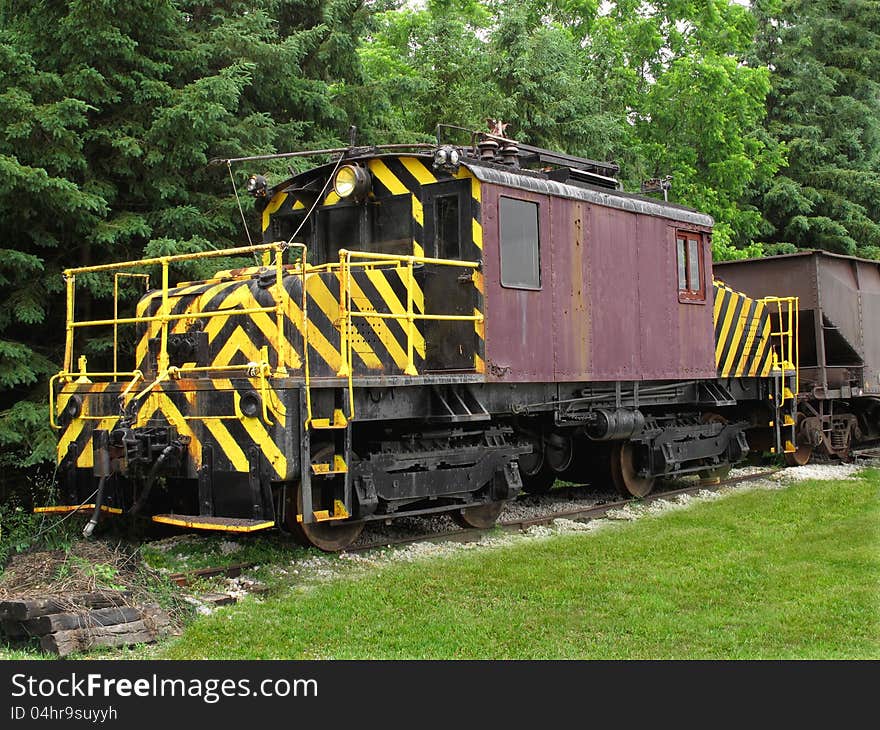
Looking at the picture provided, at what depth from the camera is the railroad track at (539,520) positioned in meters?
9.59

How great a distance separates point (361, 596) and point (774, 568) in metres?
3.51

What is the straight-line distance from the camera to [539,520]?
10.8 m

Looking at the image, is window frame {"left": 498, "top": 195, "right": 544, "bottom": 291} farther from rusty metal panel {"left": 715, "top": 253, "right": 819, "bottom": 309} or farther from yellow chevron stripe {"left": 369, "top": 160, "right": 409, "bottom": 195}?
rusty metal panel {"left": 715, "top": 253, "right": 819, "bottom": 309}

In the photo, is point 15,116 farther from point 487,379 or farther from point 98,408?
point 487,379

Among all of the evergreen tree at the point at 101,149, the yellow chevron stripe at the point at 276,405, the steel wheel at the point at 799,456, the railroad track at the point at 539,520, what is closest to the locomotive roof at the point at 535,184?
the evergreen tree at the point at 101,149

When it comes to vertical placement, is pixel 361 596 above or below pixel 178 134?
below

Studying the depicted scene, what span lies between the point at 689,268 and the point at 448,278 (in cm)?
452

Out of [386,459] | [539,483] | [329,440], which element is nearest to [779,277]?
[539,483]

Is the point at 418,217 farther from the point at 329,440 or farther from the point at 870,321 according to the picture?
the point at 870,321

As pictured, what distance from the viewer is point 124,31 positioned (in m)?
12.0

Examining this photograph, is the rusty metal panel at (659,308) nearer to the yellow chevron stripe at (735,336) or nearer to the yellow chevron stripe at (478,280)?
the yellow chevron stripe at (735,336)

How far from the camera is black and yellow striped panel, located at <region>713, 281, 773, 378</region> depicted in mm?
14156

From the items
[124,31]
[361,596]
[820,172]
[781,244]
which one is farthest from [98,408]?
[820,172]

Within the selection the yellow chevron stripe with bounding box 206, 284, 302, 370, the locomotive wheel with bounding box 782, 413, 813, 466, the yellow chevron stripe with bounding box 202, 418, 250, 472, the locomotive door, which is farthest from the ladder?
the locomotive wheel with bounding box 782, 413, 813, 466
